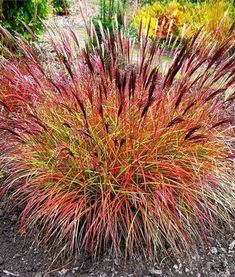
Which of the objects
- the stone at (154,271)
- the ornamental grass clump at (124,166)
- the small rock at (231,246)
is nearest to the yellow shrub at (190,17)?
the ornamental grass clump at (124,166)

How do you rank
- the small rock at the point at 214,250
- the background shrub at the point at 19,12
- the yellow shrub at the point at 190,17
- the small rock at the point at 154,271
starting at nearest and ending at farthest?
the small rock at the point at 154,271, the small rock at the point at 214,250, the background shrub at the point at 19,12, the yellow shrub at the point at 190,17

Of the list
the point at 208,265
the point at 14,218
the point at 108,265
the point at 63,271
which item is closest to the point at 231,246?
the point at 208,265

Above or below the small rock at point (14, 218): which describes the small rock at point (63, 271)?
above

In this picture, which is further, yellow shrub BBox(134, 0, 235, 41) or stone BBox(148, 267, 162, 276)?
yellow shrub BBox(134, 0, 235, 41)

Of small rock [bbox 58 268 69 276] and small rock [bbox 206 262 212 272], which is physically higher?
small rock [bbox 206 262 212 272]

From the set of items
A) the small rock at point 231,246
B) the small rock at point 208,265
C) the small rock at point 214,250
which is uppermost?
the small rock at point 208,265

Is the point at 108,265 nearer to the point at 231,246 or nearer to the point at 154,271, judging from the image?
the point at 154,271

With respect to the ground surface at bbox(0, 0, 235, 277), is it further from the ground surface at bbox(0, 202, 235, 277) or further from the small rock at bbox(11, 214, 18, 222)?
the small rock at bbox(11, 214, 18, 222)

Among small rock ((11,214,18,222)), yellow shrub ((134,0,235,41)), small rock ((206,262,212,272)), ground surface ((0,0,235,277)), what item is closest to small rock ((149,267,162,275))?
ground surface ((0,0,235,277))

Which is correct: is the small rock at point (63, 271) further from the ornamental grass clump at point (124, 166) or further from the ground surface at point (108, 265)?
the ornamental grass clump at point (124, 166)

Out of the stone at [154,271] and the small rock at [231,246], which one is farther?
the small rock at [231,246]

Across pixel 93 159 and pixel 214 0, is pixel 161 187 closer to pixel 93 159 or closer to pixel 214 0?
pixel 93 159

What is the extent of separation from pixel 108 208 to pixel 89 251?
0.97 ft

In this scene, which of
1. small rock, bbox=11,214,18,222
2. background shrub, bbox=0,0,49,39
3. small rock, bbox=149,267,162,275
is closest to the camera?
small rock, bbox=149,267,162,275
